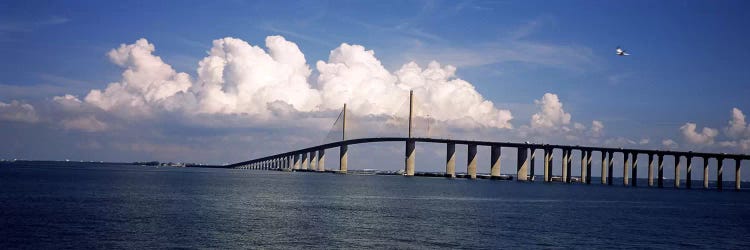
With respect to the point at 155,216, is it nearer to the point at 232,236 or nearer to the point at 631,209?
the point at 232,236

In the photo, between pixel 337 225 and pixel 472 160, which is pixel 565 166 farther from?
pixel 337 225

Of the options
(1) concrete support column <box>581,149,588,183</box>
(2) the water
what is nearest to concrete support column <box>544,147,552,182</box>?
(1) concrete support column <box>581,149,588,183</box>

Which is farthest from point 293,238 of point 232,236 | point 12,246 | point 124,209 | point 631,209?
point 631,209

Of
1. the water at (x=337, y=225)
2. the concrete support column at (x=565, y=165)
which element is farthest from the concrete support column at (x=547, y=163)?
the water at (x=337, y=225)

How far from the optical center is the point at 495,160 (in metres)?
190

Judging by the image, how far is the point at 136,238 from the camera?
45.6 metres

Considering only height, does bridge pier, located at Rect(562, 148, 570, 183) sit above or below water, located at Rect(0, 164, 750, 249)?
above

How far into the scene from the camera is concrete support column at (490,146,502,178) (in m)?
186

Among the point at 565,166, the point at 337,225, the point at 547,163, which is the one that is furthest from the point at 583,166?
the point at 337,225

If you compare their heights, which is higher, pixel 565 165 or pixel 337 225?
pixel 565 165

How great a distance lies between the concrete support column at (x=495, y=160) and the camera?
186 meters

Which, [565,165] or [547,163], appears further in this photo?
[565,165]

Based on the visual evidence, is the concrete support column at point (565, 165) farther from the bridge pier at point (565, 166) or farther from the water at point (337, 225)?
the water at point (337, 225)

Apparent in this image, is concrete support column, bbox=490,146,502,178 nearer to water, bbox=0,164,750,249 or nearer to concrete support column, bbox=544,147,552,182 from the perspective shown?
concrete support column, bbox=544,147,552,182
